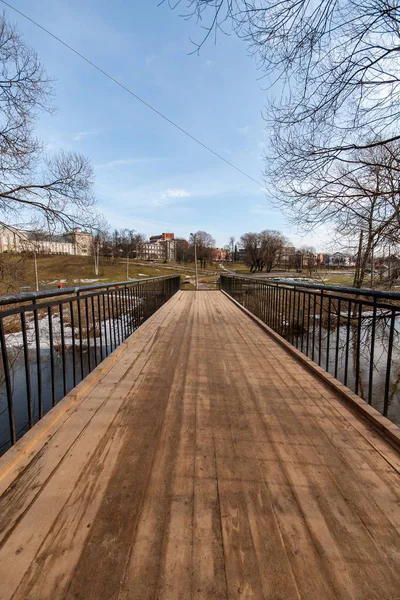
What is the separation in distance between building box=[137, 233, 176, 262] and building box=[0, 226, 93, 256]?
203ft

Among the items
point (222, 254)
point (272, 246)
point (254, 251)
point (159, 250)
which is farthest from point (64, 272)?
point (222, 254)

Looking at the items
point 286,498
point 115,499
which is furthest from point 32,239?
point 286,498

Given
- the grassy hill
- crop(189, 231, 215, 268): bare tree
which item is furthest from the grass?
crop(189, 231, 215, 268): bare tree

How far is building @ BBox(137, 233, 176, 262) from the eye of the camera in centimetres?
7231

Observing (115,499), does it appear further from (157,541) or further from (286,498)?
(286,498)

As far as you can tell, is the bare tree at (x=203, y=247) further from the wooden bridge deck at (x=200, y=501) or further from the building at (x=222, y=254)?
the wooden bridge deck at (x=200, y=501)

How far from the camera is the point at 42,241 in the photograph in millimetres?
6883

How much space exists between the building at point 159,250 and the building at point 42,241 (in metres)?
61.8

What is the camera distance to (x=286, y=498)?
116 centimetres

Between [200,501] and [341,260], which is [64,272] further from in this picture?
[200,501]

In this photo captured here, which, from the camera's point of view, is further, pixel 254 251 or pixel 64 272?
pixel 254 251

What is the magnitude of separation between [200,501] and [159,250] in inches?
3493

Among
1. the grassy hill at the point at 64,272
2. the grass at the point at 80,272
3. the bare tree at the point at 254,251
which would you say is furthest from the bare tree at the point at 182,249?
the grass at the point at 80,272

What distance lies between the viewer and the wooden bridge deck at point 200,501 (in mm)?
858
